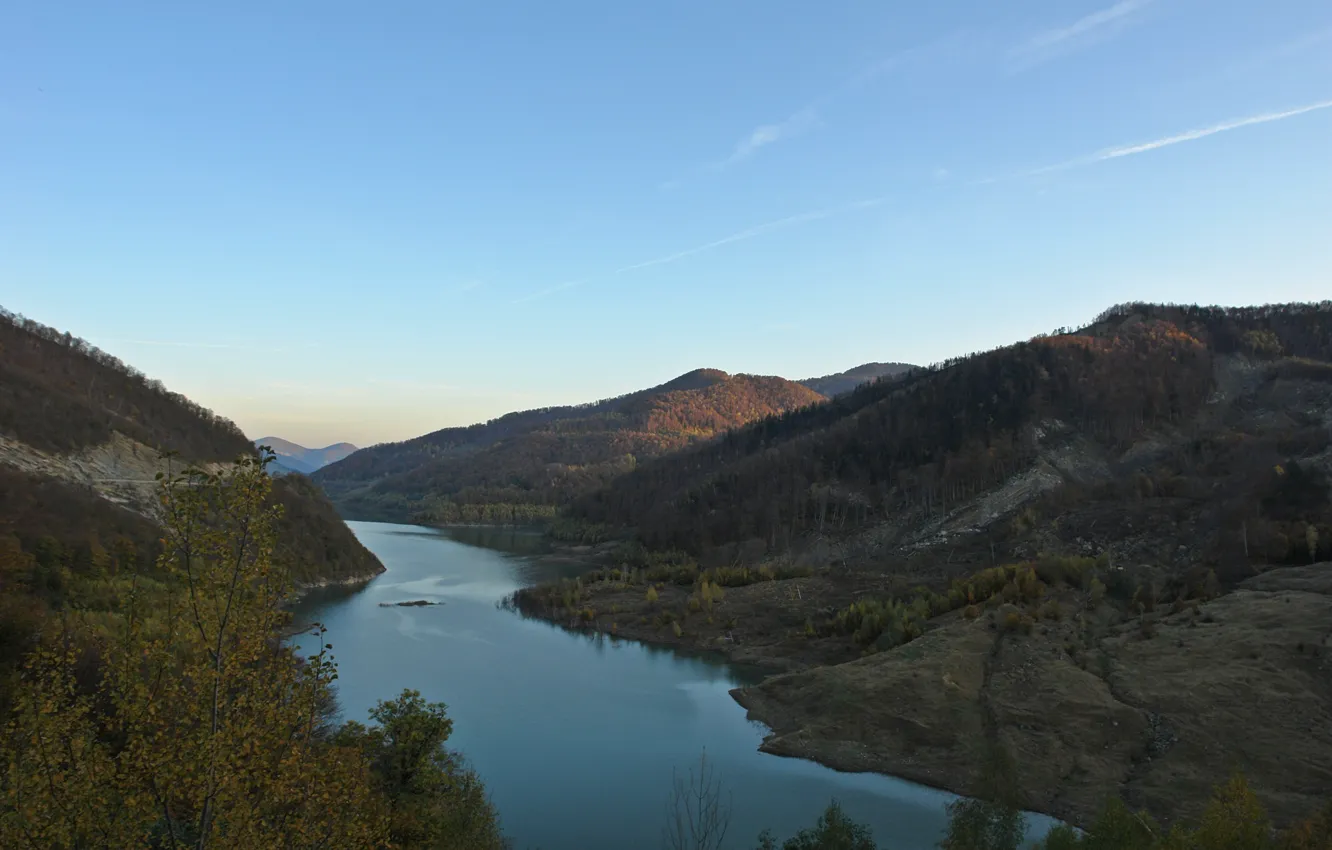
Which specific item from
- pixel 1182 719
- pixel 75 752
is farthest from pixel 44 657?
pixel 1182 719

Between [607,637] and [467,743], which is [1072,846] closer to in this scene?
[467,743]

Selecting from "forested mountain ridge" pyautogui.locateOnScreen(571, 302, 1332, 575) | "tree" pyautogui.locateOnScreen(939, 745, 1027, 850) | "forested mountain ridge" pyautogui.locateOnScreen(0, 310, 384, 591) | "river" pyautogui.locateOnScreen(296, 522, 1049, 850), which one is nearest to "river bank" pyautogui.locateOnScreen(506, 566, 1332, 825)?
"river" pyautogui.locateOnScreen(296, 522, 1049, 850)

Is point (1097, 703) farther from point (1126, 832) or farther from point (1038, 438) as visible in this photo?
point (1038, 438)

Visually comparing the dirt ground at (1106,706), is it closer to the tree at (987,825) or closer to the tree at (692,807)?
the tree at (692,807)

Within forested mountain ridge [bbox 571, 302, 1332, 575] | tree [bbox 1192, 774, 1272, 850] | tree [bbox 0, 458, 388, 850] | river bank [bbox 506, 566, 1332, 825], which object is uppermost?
forested mountain ridge [bbox 571, 302, 1332, 575]

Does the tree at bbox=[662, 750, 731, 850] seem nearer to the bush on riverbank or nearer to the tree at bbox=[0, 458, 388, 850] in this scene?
the bush on riverbank

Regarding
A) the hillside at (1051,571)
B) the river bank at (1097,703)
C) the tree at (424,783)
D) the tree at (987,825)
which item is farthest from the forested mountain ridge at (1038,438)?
the tree at (424,783)
